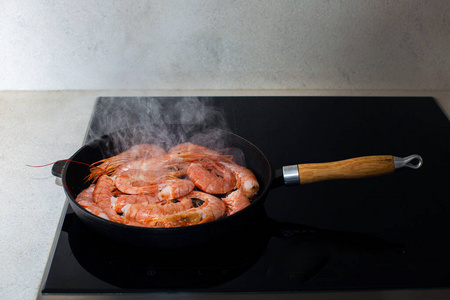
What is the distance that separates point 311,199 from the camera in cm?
134

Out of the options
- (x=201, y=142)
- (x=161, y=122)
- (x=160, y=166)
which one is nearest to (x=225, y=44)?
(x=161, y=122)

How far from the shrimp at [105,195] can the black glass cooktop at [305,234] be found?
0.07 m

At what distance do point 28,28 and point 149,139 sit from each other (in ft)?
2.51

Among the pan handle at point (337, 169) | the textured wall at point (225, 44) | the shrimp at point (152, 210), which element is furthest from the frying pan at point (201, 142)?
the textured wall at point (225, 44)

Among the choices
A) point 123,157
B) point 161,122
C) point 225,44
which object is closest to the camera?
point 123,157

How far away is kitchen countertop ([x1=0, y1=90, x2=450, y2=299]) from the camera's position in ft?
3.83

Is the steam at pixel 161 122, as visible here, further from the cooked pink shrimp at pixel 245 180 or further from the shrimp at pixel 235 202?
the shrimp at pixel 235 202

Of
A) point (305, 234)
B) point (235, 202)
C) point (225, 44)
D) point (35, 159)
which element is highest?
point (225, 44)

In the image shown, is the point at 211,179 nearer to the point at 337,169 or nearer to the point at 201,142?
the point at 201,142

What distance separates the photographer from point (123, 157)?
139 centimetres

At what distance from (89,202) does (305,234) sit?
59 centimetres

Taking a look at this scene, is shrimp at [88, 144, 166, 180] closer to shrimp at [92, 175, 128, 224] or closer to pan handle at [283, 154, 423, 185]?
shrimp at [92, 175, 128, 224]

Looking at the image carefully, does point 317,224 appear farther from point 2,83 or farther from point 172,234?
point 2,83

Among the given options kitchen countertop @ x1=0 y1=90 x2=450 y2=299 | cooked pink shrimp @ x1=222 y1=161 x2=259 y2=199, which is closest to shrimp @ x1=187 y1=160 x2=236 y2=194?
cooked pink shrimp @ x1=222 y1=161 x2=259 y2=199
